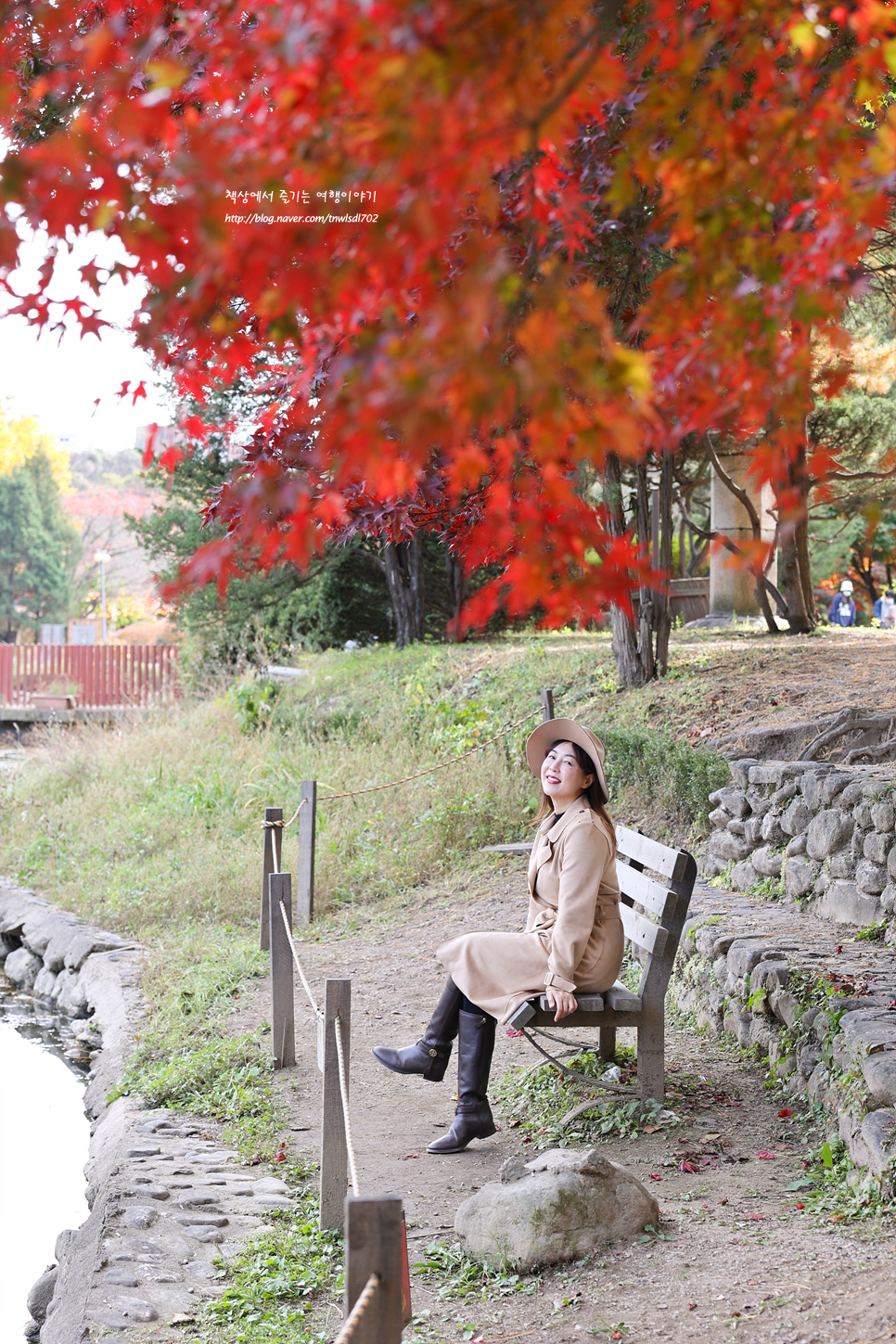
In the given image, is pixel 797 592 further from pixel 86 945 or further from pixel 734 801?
pixel 86 945

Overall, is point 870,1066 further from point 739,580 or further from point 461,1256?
point 739,580

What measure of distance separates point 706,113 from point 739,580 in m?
14.5

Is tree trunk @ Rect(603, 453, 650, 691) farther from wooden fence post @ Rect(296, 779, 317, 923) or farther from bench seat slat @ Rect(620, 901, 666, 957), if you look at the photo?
bench seat slat @ Rect(620, 901, 666, 957)

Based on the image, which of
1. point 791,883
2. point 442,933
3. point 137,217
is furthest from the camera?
point 442,933

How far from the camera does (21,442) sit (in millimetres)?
41500

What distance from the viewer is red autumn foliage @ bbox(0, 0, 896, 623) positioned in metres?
1.41

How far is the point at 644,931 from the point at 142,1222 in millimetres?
2104

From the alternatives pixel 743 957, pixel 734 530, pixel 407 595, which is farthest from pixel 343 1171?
pixel 407 595

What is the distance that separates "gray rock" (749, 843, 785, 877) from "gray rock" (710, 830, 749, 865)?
0.20 meters

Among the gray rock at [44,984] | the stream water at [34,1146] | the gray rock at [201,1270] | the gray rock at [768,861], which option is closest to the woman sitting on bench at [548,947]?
the gray rock at [201,1270]

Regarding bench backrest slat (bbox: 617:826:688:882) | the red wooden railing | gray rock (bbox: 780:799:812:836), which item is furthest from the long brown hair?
the red wooden railing

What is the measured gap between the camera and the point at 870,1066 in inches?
145

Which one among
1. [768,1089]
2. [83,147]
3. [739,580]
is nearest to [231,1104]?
[768,1089]

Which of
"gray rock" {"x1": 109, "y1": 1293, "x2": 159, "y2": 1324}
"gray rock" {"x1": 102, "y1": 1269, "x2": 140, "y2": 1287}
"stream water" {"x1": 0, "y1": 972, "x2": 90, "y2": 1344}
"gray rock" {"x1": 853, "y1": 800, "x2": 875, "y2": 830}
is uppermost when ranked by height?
"gray rock" {"x1": 853, "y1": 800, "x2": 875, "y2": 830}
